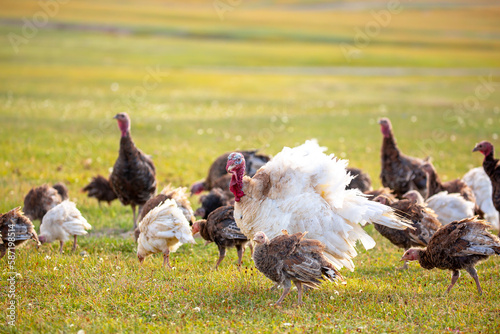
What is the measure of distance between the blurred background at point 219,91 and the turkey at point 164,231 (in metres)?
4.15

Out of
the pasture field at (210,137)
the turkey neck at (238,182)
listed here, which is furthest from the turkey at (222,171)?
the turkey neck at (238,182)

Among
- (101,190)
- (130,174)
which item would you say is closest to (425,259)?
(130,174)

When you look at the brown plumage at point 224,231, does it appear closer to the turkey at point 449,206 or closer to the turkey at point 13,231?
the turkey at point 13,231

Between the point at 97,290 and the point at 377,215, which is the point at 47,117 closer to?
the point at 97,290

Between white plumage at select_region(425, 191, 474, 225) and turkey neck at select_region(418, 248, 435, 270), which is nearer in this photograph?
turkey neck at select_region(418, 248, 435, 270)

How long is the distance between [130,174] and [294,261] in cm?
501

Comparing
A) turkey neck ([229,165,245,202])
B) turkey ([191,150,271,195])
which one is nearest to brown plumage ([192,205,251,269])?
turkey neck ([229,165,245,202])

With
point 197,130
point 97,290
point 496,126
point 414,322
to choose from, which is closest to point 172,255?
point 97,290

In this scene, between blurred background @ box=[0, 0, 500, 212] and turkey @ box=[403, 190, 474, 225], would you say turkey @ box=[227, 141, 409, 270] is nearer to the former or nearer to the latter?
turkey @ box=[403, 190, 474, 225]

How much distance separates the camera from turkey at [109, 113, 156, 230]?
1083 cm

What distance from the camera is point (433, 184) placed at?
11.4 metres

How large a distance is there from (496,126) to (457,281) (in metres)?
14.7

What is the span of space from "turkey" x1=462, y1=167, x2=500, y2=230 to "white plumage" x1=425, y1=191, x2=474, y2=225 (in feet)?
A: 5.49

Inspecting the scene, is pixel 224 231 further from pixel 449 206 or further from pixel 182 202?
pixel 449 206
